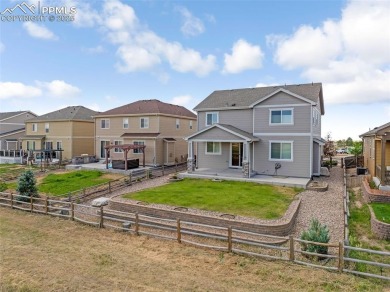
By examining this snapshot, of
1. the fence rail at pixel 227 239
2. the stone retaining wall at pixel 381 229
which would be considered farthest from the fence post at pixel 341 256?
the stone retaining wall at pixel 381 229

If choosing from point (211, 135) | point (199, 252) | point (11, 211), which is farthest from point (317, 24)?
point (11, 211)

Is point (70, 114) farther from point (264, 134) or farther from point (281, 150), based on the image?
point (281, 150)

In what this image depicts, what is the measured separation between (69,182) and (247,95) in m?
16.7

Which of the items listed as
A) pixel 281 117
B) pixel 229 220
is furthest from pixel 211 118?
pixel 229 220

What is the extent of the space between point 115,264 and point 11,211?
10.3 metres

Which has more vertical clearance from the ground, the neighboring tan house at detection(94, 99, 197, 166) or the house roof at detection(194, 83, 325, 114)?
the house roof at detection(194, 83, 325, 114)

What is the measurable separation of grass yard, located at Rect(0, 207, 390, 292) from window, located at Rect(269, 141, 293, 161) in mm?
13642

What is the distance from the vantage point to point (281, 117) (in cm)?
2161

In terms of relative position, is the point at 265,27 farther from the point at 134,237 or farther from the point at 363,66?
the point at 134,237

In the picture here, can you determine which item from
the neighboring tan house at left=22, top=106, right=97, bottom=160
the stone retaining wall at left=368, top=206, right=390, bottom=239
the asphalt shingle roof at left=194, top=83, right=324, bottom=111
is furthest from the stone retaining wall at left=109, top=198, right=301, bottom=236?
the neighboring tan house at left=22, top=106, right=97, bottom=160

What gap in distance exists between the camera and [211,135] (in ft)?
73.8

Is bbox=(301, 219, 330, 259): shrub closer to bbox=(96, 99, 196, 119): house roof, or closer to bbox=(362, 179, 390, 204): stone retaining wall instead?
bbox=(362, 179, 390, 204): stone retaining wall

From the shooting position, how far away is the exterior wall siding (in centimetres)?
2077

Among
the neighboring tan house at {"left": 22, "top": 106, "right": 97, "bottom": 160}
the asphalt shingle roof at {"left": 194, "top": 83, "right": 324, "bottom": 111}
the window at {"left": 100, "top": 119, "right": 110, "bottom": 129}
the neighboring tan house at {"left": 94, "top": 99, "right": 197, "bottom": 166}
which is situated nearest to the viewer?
the asphalt shingle roof at {"left": 194, "top": 83, "right": 324, "bottom": 111}
